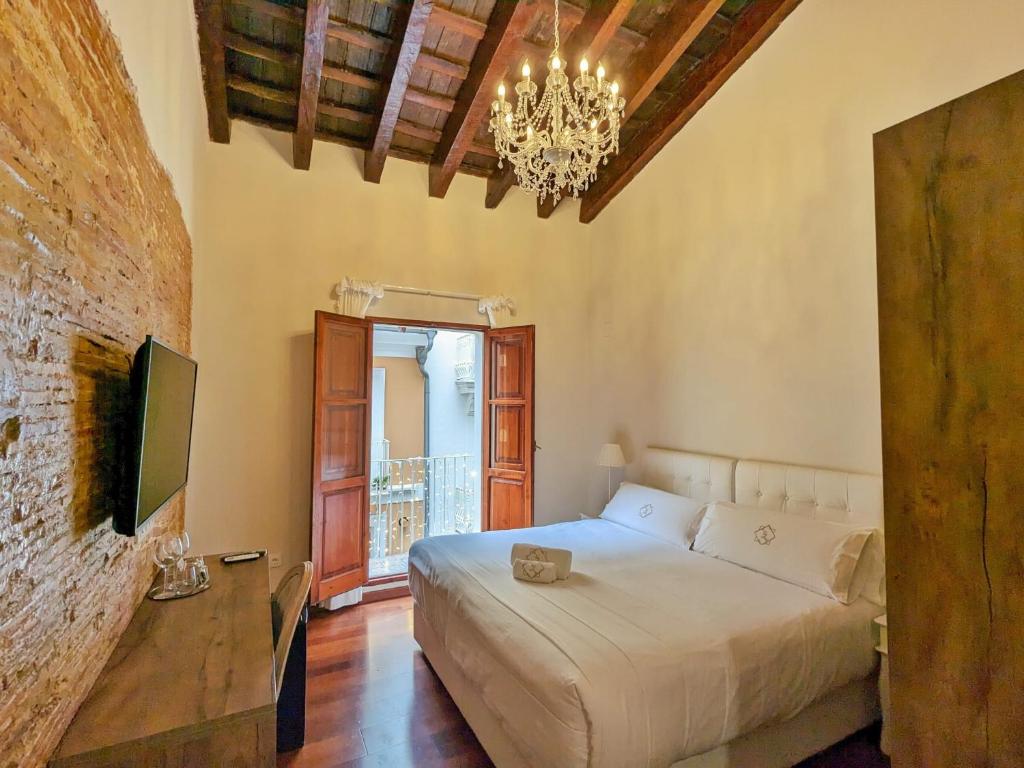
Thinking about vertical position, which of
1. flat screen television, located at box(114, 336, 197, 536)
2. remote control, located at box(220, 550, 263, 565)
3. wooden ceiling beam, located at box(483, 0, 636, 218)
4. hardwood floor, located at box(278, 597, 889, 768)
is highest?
wooden ceiling beam, located at box(483, 0, 636, 218)

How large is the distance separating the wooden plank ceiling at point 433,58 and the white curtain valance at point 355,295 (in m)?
0.92

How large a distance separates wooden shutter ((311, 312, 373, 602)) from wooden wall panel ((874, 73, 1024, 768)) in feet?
10.6

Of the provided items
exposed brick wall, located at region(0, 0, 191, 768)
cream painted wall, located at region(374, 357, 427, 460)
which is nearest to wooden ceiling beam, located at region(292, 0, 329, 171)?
exposed brick wall, located at region(0, 0, 191, 768)

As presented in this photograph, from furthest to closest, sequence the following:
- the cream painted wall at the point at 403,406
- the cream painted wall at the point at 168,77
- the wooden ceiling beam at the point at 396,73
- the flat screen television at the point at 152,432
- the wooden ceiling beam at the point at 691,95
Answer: the cream painted wall at the point at 403,406 → the wooden ceiling beam at the point at 691,95 → the wooden ceiling beam at the point at 396,73 → the cream painted wall at the point at 168,77 → the flat screen television at the point at 152,432

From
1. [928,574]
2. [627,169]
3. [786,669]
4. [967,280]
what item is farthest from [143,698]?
[627,169]

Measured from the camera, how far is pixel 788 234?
295 centimetres

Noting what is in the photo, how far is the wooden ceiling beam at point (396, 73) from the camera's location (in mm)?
2572

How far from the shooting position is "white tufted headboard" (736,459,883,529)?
7.95ft

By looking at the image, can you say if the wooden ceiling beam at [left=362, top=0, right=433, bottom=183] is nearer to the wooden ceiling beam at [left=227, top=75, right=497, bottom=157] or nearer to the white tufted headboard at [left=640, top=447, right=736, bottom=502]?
the wooden ceiling beam at [left=227, top=75, right=497, bottom=157]

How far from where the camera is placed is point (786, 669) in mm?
1805

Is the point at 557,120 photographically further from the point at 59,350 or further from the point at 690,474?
the point at 690,474

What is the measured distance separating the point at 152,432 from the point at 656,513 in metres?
2.89

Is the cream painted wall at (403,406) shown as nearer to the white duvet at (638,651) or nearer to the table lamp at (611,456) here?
the table lamp at (611,456)

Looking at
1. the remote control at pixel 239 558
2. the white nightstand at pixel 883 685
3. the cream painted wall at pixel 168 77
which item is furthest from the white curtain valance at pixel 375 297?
the white nightstand at pixel 883 685
